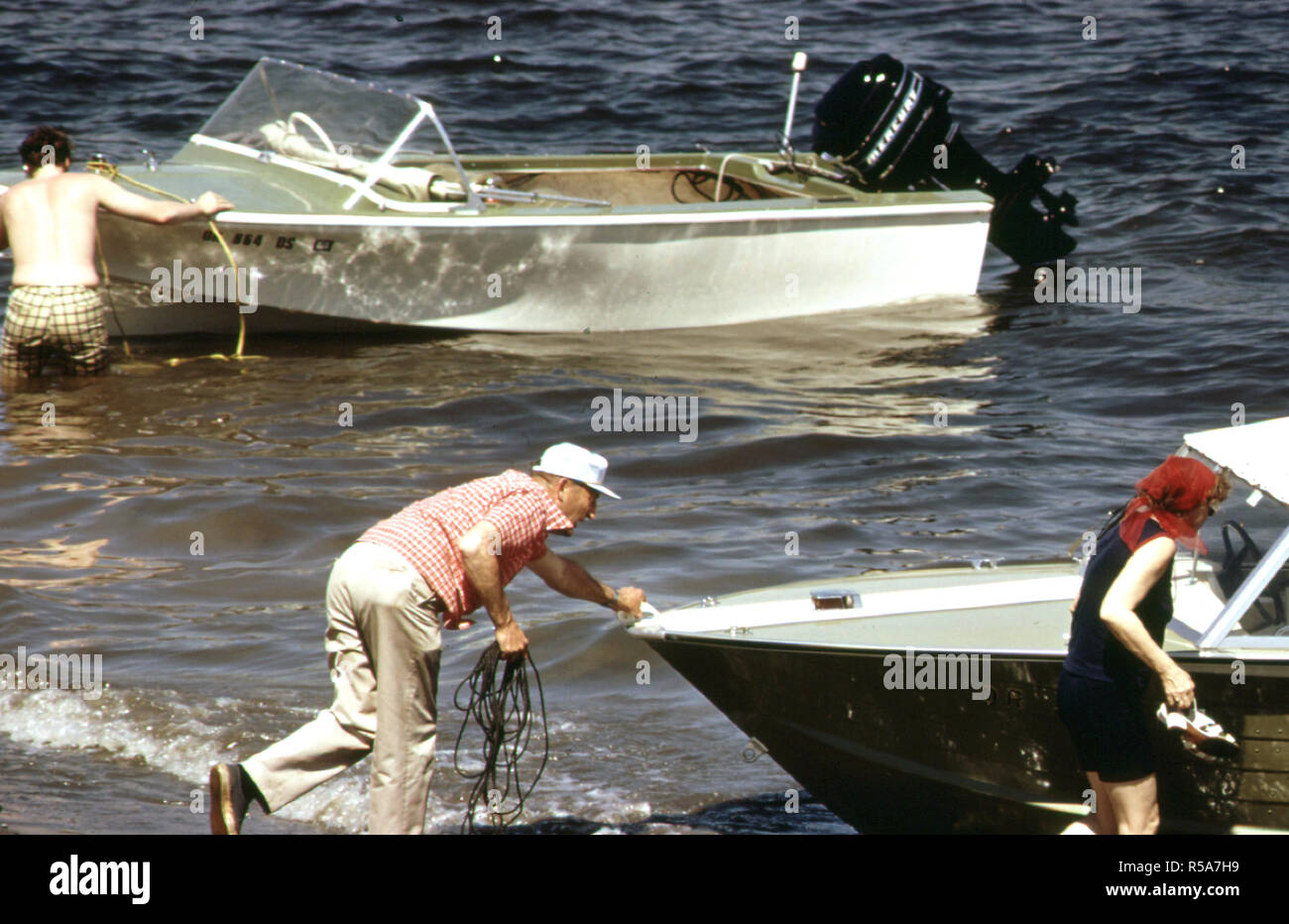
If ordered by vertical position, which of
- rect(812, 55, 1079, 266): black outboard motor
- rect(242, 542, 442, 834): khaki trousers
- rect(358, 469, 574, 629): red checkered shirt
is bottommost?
rect(242, 542, 442, 834): khaki trousers

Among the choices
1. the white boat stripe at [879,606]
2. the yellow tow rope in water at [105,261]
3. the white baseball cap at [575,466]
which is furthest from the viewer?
the yellow tow rope in water at [105,261]

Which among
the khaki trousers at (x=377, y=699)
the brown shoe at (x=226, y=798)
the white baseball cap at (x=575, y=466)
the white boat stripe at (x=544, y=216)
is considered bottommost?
the brown shoe at (x=226, y=798)

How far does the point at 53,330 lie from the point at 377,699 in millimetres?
5892

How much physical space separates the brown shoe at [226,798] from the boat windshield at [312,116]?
23.3 ft

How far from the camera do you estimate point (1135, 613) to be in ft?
14.3

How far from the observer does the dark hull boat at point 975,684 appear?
4.66 m

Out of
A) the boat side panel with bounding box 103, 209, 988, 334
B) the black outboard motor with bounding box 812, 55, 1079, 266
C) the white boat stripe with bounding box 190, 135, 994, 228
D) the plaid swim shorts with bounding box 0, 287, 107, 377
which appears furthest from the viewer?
the black outboard motor with bounding box 812, 55, 1079, 266

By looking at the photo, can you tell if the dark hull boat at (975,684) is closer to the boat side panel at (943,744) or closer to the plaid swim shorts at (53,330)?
the boat side panel at (943,744)

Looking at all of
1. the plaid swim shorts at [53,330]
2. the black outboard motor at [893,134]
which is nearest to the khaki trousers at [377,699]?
the plaid swim shorts at [53,330]

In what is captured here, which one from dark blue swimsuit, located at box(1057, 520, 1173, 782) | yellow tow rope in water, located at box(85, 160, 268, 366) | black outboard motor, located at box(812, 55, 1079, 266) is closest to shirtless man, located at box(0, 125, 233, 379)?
yellow tow rope in water, located at box(85, 160, 268, 366)

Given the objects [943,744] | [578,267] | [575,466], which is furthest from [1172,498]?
[578,267]

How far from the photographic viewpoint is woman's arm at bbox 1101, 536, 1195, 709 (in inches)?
170

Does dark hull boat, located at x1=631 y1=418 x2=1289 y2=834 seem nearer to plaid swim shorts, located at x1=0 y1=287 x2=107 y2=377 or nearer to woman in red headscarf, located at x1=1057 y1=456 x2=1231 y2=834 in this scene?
woman in red headscarf, located at x1=1057 y1=456 x2=1231 y2=834
